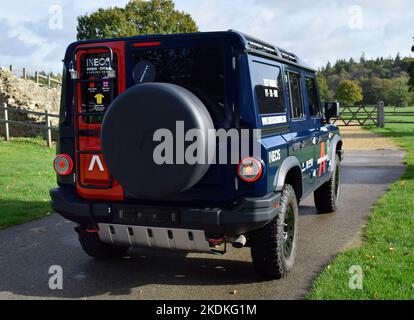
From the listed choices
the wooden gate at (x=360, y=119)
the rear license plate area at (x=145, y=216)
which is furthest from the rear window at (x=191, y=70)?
the wooden gate at (x=360, y=119)

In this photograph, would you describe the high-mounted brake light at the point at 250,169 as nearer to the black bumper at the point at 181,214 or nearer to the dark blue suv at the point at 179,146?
the dark blue suv at the point at 179,146

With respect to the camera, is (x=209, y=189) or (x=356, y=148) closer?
(x=209, y=189)

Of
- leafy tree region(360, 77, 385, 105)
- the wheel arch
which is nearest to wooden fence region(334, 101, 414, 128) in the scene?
the wheel arch

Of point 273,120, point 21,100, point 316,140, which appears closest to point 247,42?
point 273,120

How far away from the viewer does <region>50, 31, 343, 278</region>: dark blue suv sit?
3891mm

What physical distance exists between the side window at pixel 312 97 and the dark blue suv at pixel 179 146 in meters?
1.53

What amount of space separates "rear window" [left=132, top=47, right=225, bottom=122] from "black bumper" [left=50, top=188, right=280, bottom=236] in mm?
792

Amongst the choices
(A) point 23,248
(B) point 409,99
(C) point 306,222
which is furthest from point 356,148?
(B) point 409,99

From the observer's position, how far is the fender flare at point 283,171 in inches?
166

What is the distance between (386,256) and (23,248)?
416cm

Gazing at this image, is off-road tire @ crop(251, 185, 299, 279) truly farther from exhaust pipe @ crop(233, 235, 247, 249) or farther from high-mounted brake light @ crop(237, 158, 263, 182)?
high-mounted brake light @ crop(237, 158, 263, 182)
